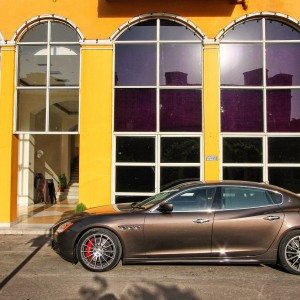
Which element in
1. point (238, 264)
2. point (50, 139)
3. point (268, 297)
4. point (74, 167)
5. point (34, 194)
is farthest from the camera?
point (74, 167)

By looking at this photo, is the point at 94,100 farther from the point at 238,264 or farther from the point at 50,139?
the point at 50,139

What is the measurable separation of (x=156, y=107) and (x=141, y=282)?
601cm

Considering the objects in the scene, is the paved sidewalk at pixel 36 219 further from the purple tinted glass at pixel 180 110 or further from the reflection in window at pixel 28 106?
the purple tinted glass at pixel 180 110

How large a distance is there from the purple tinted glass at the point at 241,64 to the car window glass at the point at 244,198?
4867mm

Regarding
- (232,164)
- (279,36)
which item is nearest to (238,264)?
(232,164)

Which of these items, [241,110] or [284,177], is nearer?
[284,177]

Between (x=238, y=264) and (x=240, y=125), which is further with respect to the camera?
(x=240, y=125)

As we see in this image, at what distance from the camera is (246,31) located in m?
11.8

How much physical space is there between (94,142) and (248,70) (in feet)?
14.9

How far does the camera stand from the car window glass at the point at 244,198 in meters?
7.43

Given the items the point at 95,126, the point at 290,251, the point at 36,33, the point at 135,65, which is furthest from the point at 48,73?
the point at 290,251

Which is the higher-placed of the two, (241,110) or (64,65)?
(64,65)

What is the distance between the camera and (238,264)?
7.79 metres

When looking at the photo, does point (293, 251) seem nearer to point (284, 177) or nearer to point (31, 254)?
point (284, 177)
